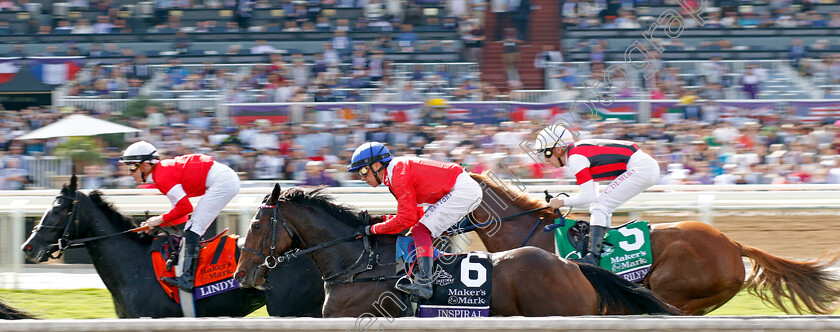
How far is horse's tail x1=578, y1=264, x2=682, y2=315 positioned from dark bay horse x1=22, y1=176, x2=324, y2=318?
1770 mm

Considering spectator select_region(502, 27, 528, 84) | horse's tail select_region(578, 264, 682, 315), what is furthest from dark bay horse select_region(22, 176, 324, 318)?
spectator select_region(502, 27, 528, 84)

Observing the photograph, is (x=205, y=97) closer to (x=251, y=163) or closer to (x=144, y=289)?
(x=251, y=163)

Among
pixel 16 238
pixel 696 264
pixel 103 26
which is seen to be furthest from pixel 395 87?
pixel 696 264

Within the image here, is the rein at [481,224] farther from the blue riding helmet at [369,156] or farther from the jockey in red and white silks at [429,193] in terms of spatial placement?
the blue riding helmet at [369,156]

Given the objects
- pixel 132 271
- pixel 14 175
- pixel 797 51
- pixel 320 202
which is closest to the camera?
pixel 320 202

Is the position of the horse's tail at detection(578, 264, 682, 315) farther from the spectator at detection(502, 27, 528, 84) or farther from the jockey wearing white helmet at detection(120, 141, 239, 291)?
the spectator at detection(502, 27, 528, 84)

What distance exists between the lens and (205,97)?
13078 millimetres

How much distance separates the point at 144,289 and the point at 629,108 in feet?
28.9

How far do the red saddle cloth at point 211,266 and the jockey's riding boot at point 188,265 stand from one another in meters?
0.03

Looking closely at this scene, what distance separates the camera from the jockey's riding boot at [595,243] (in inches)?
199

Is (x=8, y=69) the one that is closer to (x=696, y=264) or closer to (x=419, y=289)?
(x=419, y=289)

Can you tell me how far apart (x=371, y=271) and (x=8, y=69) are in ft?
42.0

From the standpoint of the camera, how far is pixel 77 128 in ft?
38.6

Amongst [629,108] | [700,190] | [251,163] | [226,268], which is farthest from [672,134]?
[226,268]
